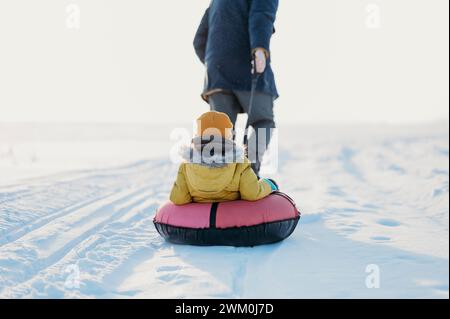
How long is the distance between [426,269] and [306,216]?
4.92 ft

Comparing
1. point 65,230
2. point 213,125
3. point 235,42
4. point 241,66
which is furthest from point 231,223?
point 235,42

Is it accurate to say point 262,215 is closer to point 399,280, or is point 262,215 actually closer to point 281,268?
point 281,268

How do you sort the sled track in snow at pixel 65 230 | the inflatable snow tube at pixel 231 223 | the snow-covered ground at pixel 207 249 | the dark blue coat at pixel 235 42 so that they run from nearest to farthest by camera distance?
the snow-covered ground at pixel 207 249 < the sled track in snow at pixel 65 230 < the inflatable snow tube at pixel 231 223 < the dark blue coat at pixel 235 42

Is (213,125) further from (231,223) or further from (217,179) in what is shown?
(231,223)

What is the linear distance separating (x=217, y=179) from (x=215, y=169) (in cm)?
7

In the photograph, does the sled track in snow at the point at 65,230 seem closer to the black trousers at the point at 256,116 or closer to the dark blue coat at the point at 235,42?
the black trousers at the point at 256,116

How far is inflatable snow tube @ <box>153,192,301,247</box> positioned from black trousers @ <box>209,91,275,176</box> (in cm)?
75

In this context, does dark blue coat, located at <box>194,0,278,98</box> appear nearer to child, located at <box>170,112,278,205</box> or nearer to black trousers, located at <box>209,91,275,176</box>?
black trousers, located at <box>209,91,275,176</box>

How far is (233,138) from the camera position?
282 centimetres

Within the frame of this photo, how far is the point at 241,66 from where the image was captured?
3521mm

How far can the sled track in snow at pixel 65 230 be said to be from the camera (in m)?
2.21

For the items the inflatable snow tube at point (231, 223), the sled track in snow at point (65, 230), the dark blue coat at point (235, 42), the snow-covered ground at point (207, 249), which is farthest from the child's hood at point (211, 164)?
the dark blue coat at point (235, 42)

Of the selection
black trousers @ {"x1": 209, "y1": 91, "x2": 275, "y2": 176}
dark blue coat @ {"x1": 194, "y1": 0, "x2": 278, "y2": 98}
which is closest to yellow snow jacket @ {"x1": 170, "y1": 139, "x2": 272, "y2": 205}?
black trousers @ {"x1": 209, "y1": 91, "x2": 275, "y2": 176}
